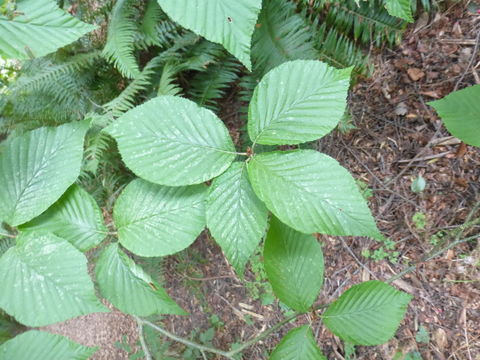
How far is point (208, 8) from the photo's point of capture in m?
0.96

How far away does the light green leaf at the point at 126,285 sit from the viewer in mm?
1191

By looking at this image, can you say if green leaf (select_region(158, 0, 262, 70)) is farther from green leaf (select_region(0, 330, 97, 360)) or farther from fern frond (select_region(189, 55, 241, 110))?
fern frond (select_region(189, 55, 241, 110))

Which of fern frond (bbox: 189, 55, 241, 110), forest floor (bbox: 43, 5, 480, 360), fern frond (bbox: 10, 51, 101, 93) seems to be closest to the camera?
forest floor (bbox: 43, 5, 480, 360)

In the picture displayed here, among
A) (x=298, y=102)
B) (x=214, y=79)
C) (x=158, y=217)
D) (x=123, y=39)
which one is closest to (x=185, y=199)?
(x=158, y=217)

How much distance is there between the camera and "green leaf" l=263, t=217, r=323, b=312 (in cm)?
122

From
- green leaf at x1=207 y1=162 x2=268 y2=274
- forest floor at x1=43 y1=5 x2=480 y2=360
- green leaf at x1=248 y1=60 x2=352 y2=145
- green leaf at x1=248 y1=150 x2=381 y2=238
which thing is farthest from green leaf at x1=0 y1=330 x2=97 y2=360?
forest floor at x1=43 y1=5 x2=480 y2=360

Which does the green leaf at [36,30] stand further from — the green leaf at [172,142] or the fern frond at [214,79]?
the fern frond at [214,79]

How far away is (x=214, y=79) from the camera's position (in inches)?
97.0

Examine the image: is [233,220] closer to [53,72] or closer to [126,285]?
[126,285]

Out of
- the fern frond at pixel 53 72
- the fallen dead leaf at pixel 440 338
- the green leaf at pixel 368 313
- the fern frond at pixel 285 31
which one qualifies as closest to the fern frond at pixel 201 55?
the fern frond at pixel 285 31

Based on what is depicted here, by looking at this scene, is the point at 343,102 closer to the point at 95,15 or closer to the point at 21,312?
the point at 21,312

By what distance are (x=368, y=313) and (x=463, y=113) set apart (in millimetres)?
850

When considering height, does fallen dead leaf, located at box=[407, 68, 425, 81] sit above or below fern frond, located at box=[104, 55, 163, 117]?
above

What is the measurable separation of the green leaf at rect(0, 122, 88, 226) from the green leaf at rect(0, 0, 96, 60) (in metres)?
0.29
